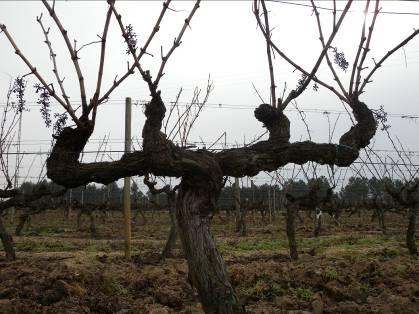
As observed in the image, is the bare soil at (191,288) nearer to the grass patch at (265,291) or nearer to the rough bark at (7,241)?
the grass patch at (265,291)

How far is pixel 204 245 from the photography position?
8.87ft

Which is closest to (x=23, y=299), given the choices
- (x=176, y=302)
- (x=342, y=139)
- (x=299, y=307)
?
(x=176, y=302)

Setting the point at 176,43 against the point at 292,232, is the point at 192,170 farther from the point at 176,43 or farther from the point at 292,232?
the point at 292,232

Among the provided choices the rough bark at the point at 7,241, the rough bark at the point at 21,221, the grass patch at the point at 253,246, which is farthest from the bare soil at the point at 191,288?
the rough bark at the point at 21,221

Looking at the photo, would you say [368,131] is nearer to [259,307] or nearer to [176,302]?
[259,307]

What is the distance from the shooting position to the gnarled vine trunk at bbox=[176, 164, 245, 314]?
2621 millimetres

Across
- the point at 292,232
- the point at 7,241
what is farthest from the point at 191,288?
the point at 7,241

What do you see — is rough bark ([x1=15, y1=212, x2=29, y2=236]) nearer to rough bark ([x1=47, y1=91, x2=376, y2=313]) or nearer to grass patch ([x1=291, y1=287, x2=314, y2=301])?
grass patch ([x1=291, y1=287, x2=314, y2=301])

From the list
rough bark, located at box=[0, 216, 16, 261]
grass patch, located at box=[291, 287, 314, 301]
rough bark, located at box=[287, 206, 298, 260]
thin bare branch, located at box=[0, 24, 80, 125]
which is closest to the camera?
thin bare branch, located at box=[0, 24, 80, 125]

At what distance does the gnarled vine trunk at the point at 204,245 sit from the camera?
8.60ft

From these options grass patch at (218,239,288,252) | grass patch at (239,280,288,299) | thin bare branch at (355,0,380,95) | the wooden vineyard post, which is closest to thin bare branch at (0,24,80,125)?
thin bare branch at (355,0,380,95)

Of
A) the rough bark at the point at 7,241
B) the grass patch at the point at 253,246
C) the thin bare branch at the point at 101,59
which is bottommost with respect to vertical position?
the grass patch at the point at 253,246

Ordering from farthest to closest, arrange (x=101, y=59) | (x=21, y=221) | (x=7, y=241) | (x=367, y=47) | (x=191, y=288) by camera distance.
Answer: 1. (x=21, y=221)
2. (x=7, y=241)
3. (x=191, y=288)
4. (x=367, y=47)
5. (x=101, y=59)

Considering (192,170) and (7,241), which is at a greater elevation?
(192,170)
